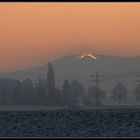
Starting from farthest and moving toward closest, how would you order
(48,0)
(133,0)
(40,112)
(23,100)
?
(23,100) → (40,112) → (133,0) → (48,0)

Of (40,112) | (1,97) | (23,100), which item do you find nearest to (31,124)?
(40,112)

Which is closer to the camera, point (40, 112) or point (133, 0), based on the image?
point (133, 0)

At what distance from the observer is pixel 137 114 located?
2191 cm

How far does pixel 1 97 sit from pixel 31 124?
21.8m

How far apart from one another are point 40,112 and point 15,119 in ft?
4.92

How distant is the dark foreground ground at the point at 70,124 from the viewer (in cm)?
1925

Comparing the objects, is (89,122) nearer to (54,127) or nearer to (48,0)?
(54,127)

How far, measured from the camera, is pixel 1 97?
140ft

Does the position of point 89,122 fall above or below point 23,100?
below

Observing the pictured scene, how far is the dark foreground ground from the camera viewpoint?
19.2 m

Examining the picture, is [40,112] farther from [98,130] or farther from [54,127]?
[98,130]

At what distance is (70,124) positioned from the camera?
68.5 feet

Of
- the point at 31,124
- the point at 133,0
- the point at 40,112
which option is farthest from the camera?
the point at 40,112

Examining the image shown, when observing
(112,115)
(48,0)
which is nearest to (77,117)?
(112,115)
